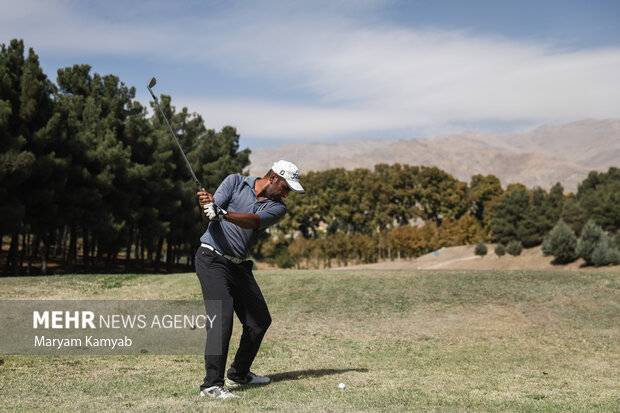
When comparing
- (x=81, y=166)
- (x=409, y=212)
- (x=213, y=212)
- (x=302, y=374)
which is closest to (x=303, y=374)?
(x=302, y=374)

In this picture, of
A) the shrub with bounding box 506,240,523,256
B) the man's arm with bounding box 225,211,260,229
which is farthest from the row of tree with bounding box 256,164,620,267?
the man's arm with bounding box 225,211,260,229

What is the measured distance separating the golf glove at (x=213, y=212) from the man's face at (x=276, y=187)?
91 cm

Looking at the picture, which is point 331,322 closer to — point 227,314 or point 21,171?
point 227,314

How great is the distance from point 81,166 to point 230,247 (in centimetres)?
3044

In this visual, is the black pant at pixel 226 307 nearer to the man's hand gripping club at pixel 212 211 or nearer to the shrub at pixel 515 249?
the man's hand gripping club at pixel 212 211

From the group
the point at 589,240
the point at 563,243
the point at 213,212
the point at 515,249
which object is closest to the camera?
the point at 213,212

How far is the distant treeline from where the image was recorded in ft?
103

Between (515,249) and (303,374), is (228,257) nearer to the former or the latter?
(303,374)

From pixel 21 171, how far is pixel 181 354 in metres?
22.2

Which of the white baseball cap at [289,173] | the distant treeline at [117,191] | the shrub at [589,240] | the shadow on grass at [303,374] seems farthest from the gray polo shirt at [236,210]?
the shrub at [589,240]

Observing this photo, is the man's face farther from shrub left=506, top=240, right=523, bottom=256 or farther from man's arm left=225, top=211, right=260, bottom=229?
shrub left=506, top=240, right=523, bottom=256

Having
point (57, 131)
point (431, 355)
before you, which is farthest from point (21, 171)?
point (431, 355)

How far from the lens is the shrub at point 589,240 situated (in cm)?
4600

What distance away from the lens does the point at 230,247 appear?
745 cm
